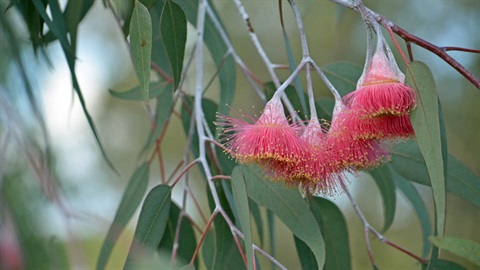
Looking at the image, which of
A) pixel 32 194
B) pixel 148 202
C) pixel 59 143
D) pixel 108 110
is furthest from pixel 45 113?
pixel 108 110

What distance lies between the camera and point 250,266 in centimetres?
66

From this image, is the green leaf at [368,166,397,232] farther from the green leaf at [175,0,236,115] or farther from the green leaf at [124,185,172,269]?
the green leaf at [124,185,172,269]

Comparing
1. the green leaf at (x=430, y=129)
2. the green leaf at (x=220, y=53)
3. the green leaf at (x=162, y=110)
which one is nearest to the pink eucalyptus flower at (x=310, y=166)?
the green leaf at (x=430, y=129)

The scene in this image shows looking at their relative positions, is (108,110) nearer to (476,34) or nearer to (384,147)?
(476,34)

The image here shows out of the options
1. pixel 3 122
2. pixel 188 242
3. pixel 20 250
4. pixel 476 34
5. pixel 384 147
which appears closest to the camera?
pixel 20 250

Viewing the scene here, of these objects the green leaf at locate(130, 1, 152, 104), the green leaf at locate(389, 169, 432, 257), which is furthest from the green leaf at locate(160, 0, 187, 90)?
the green leaf at locate(389, 169, 432, 257)

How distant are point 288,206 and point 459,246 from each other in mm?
355

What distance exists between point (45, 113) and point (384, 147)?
0.42 metres

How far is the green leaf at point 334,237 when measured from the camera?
3.46 feet

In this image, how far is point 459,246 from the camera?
54 cm

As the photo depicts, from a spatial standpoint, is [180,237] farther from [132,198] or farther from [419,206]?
[419,206]

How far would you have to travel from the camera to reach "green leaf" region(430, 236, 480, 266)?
0.53 meters

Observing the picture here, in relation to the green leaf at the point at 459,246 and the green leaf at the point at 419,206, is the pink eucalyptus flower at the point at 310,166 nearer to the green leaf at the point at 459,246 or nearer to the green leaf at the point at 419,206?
the green leaf at the point at 459,246

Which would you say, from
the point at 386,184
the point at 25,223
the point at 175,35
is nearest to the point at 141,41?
the point at 175,35
